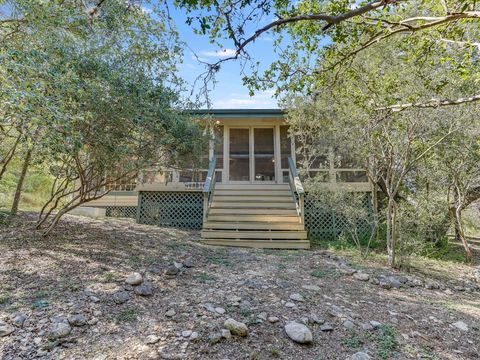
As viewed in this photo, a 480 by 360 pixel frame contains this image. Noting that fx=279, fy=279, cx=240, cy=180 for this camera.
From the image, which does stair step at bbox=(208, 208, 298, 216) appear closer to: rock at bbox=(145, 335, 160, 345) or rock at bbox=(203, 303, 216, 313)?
rock at bbox=(203, 303, 216, 313)

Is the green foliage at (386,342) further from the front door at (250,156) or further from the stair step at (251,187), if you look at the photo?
the front door at (250,156)

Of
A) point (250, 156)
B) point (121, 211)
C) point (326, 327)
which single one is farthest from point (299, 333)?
point (121, 211)

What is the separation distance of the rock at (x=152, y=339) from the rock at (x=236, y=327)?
668mm

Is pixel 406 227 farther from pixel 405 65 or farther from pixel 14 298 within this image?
pixel 14 298

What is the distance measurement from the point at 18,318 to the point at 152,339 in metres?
1.29

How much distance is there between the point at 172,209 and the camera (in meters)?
9.23

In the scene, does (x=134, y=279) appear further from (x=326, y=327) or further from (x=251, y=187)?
(x=251, y=187)

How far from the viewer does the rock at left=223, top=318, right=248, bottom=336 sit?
2730mm

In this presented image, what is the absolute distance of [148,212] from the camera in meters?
9.12

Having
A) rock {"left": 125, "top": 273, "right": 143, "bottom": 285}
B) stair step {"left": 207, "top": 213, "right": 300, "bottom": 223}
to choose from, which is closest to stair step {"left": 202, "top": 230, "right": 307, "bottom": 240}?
stair step {"left": 207, "top": 213, "right": 300, "bottom": 223}

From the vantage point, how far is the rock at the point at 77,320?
266 cm

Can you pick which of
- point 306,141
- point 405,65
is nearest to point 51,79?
point 405,65

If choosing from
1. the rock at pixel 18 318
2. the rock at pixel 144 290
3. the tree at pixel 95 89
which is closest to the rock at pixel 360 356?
the rock at pixel 144 290

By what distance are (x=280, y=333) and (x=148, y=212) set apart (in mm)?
7150
